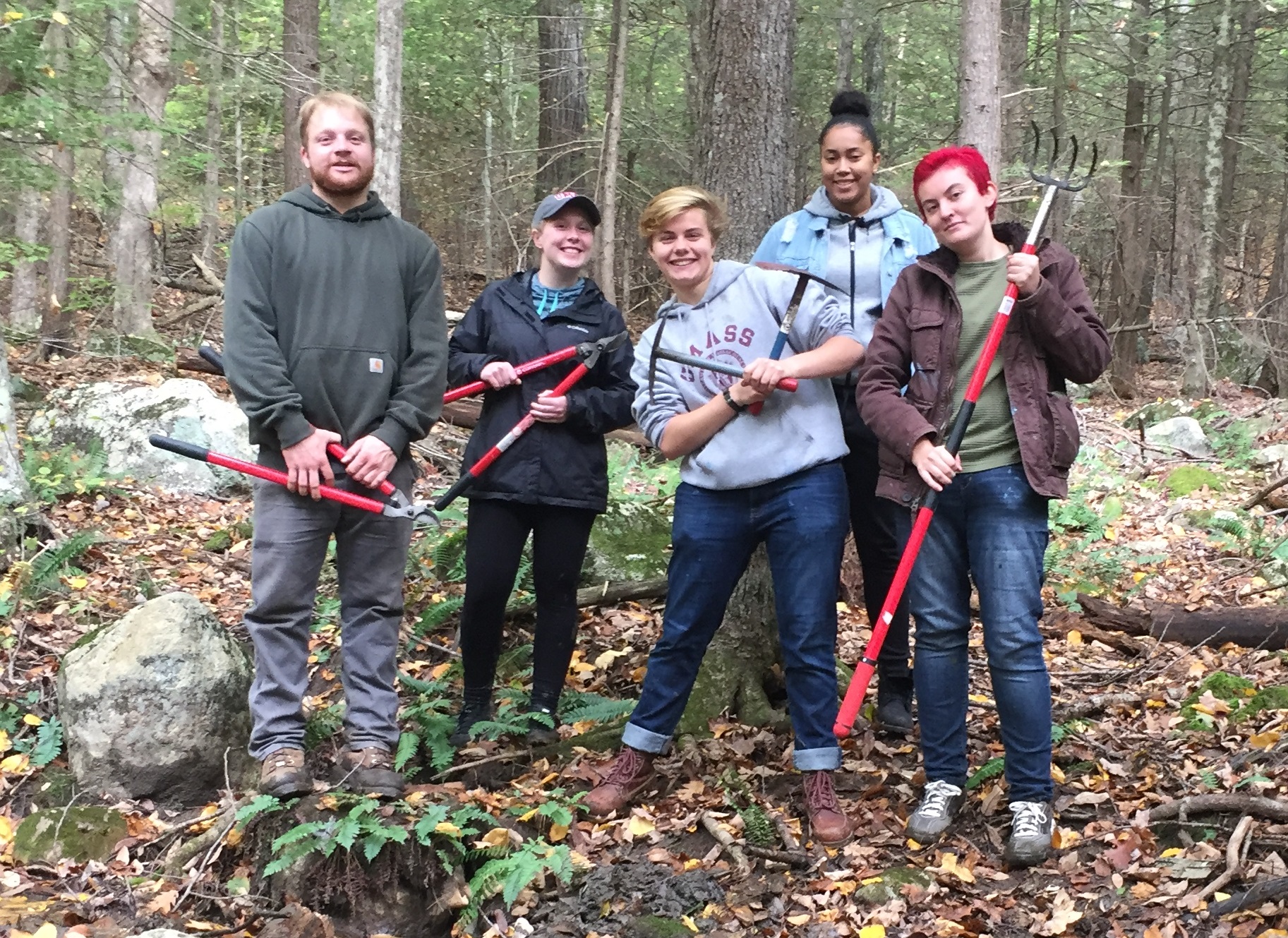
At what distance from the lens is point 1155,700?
492cm

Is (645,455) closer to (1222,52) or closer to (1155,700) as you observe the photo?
(1155,700)

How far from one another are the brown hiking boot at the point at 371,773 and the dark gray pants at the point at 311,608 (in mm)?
40

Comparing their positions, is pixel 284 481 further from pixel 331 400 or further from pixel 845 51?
pixel 845 51

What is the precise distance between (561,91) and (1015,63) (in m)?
6.32

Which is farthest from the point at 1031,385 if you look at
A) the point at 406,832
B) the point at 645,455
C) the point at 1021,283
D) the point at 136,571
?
the point at 645,455

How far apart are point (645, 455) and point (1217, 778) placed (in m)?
6.27

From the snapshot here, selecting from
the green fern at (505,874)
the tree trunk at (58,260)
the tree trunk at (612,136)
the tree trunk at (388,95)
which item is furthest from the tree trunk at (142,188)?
the green fern at (505,874)

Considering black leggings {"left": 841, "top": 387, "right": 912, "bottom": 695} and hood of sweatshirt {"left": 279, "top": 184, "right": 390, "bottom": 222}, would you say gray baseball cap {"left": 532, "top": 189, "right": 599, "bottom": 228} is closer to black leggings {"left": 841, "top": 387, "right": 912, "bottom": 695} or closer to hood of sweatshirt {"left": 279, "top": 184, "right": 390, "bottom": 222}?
hood of sweatshirt {"left": 279, "top": 184, "right": 390, "bottom": 222}

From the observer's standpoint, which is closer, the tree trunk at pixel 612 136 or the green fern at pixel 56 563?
the green fern at pixel 56 563

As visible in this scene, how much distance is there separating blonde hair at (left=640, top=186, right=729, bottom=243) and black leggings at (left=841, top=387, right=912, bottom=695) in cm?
90

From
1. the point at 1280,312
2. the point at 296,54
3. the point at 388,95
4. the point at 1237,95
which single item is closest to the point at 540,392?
the point at 388,95

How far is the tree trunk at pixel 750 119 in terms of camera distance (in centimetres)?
493

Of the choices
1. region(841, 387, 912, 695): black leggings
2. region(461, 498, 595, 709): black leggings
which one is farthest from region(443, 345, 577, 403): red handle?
region(841, 387, 912, 695): black leggings

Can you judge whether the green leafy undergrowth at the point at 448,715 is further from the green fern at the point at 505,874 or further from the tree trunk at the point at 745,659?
the green fern at the point at 505,874
